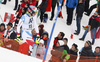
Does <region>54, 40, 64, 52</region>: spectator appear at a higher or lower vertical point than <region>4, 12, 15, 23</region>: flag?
lower

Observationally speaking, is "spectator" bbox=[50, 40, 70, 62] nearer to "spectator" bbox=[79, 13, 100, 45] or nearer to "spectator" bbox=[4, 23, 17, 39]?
"spectator" bbox=[4, 23, 17, 39]

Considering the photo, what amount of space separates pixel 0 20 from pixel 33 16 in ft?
6.64

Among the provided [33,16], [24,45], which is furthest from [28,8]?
[24,45]

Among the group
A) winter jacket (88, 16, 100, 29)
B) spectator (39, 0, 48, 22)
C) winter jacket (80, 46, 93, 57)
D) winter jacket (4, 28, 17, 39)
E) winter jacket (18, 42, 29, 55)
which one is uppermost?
spectator (39, 0, 48, 22)

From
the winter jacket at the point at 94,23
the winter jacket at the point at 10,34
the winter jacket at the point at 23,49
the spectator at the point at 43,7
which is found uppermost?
the spectator at the point at 43,7

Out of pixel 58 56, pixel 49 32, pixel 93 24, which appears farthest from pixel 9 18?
pixel 58 56

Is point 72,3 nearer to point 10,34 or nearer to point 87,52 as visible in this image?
point 10,34

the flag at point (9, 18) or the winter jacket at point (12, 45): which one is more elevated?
the flag at point (9, 18)

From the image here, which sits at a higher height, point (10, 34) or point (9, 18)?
point (9, 18)

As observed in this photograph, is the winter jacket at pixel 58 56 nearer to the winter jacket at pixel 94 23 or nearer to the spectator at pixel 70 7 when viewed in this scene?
the winter jacket at pixel 94 23

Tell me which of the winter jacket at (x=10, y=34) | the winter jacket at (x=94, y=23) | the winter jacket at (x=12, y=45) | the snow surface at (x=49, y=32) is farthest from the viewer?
the winter jacket at (x=94, y=23)

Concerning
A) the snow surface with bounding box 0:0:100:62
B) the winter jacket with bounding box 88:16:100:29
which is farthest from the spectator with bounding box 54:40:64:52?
the winter jacket with bounding box 88:16:100:29

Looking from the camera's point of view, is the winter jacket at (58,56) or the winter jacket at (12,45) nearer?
the winter jacket at (58,56)

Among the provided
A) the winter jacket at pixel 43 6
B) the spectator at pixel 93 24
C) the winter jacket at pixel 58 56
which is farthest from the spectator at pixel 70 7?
the winter jacket at pixel 58 56
